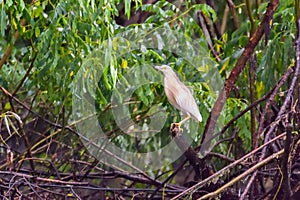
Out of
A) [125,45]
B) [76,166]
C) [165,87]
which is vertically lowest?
[76,166]

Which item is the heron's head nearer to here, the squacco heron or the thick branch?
the squacco heron

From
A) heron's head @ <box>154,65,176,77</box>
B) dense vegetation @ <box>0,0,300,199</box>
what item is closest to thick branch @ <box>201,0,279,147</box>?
dense vegetation @ <box>0,0,300,199</box>

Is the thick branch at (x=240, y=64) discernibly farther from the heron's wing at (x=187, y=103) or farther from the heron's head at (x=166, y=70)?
the heron's head at (x=166, y=70)

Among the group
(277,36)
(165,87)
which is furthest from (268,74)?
(165,87)

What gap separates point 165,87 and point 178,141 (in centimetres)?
22

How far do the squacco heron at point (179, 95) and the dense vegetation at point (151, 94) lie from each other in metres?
0.06

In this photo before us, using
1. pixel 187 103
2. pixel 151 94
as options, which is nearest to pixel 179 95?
pixel 187 103

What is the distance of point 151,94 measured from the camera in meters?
2.30

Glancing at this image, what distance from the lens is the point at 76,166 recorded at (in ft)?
8.63

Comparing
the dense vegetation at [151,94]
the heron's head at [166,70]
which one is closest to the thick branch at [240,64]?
the dense vegetation at [151,94]

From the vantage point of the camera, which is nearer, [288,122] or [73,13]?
[288,122]

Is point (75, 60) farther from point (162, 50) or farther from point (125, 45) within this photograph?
point (162, 50)

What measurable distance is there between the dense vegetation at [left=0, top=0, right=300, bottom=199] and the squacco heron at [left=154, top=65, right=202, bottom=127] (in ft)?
0.21

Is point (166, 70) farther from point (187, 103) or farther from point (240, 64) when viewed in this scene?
point (240, 64)
